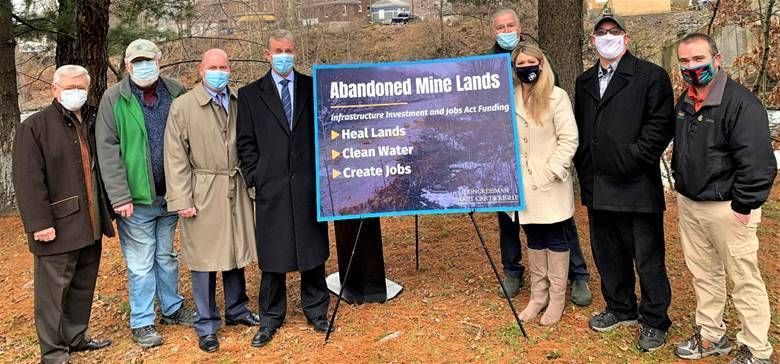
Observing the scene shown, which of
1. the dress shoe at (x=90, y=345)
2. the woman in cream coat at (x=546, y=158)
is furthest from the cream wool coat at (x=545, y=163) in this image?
the dress shoe at (x=90, y=345)

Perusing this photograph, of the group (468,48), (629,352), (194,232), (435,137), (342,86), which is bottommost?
(629,352)

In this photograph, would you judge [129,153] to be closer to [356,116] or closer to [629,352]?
[356,116]

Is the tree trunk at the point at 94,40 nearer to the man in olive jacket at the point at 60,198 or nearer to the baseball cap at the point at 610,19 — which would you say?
the man in olive jacket at the point at 60,198

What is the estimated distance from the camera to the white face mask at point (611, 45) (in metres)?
3.77

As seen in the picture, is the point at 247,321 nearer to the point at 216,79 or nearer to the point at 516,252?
the point at 216,79

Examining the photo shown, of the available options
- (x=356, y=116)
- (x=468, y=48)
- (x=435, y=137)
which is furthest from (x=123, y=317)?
(x=468, y=48)

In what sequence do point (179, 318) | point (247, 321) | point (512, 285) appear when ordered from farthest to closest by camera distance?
point (512, 285)
point (179, 318)
point (247, 321)

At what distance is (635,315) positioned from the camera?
419cm

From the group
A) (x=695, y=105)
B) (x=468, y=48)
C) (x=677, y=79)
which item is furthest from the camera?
(x=468, y=48)

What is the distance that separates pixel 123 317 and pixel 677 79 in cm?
763

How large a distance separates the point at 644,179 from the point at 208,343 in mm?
3216

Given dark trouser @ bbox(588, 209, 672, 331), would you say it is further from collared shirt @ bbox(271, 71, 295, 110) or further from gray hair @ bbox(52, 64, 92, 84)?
gray hair @ bbox(52, 64, 92, 84)

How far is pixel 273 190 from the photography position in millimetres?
4078

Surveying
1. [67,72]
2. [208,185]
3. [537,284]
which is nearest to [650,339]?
[537,284]
